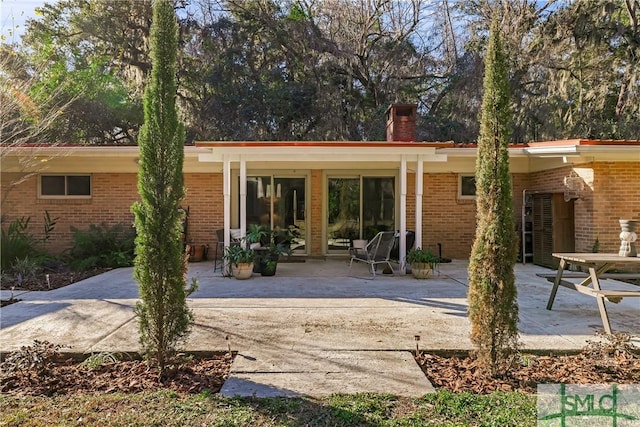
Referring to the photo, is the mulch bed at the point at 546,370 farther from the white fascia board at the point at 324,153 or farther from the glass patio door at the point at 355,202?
the glass patio door at the point at 355,202

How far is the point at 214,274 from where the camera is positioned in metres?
8.80

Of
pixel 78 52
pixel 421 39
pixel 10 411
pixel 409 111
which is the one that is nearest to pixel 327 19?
pixel 421 39

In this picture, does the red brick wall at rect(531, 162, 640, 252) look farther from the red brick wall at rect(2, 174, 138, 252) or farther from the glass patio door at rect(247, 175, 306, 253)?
the red brick wall at rect(2, 174, 138, 252)

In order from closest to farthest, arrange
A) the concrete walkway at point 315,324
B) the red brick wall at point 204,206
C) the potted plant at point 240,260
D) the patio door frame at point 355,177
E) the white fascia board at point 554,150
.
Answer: the concrete walkway at point 315,324
the potted plant at point 240,260
the white fascia board at point 554,150
the red brick wall at point 204,206
the patio door frame at point 355,177

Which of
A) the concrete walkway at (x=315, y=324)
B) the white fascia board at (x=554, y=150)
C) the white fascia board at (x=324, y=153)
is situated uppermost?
the white fascia board at (x=554, y=150)

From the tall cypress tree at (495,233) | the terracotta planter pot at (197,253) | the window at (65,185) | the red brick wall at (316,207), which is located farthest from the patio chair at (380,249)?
the window at (65,185)

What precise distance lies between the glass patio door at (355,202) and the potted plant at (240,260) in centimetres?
360

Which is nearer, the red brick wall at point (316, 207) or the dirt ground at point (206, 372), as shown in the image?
the dirt ground at point (206, 372)

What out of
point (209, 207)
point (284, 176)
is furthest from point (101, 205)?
point (284, 176)

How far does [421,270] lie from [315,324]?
3.66 metres

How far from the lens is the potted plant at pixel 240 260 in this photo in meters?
8.12

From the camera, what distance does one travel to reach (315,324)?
201 inches

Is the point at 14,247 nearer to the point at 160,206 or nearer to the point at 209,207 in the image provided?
the point at 209,207

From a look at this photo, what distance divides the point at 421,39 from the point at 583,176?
10560 mm
